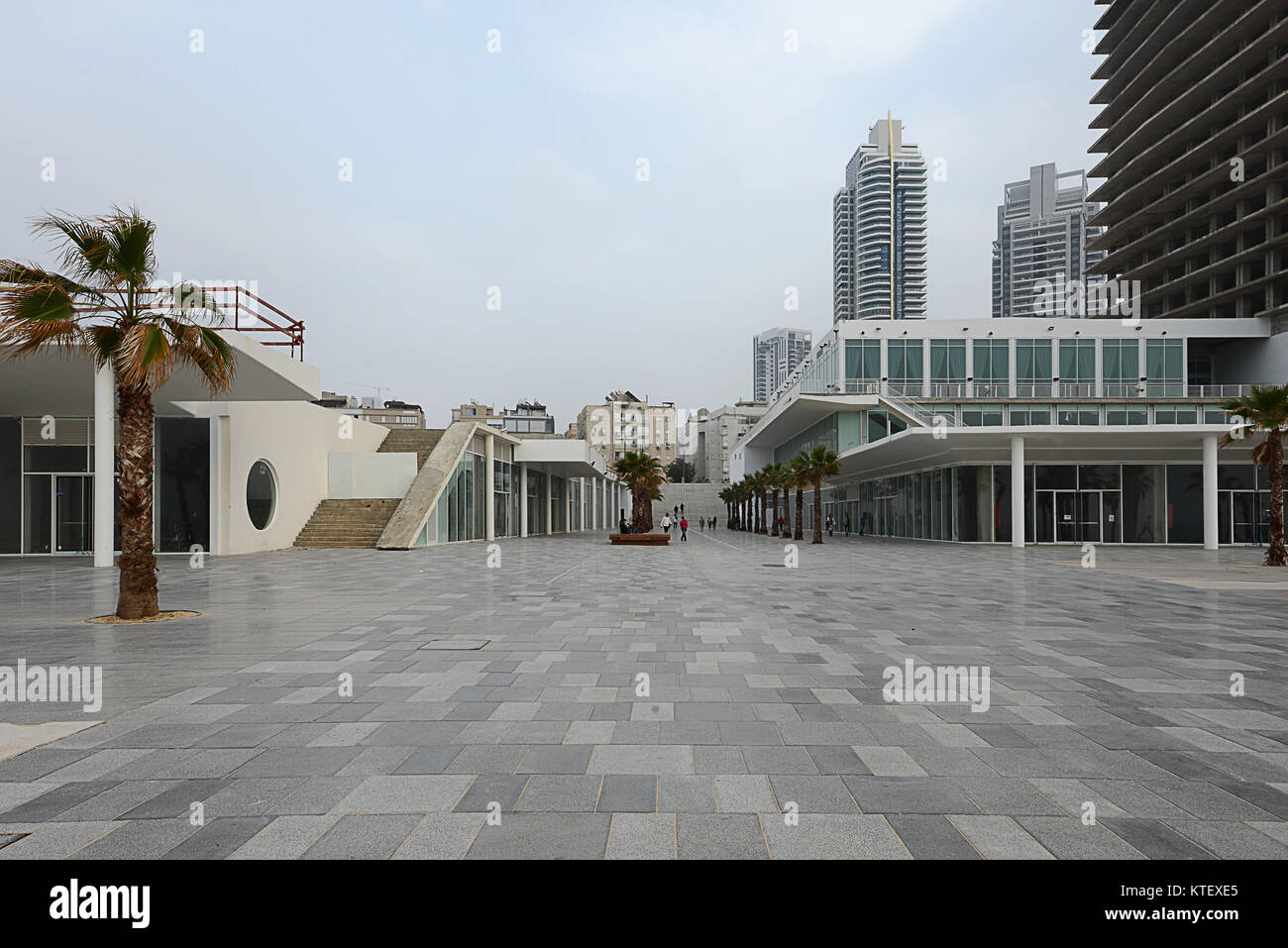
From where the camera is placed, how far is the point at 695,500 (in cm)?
10331

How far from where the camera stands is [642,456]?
126 feet

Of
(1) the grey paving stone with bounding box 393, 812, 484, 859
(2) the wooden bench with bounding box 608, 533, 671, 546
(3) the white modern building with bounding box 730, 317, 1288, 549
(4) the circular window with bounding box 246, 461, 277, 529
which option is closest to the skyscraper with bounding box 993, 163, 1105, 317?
(3) the white modern building with bounding box 730, 317, 1288, 549

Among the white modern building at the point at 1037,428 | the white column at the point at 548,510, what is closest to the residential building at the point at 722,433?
the white modern building at the point at 1037,428

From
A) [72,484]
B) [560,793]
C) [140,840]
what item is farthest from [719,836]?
[72,484]

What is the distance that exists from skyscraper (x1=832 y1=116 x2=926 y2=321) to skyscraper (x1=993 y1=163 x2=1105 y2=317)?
38.9m

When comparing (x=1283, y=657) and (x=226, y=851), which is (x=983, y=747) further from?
(x=1283, y=657)

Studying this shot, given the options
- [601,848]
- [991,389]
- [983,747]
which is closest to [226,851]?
[601,848]

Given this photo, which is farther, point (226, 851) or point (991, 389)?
point (991, 389)

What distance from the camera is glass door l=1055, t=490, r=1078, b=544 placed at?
33.8 metres

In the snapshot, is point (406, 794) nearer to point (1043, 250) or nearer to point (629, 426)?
point (629, 426)

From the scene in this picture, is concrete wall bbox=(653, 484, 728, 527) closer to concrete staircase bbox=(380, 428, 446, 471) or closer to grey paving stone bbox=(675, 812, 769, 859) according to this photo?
concrete staircase bbox=(380, 428, 446, 471)

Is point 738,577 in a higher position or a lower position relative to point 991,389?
lower

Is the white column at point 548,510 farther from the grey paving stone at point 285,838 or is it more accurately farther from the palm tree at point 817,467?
the grey paving stone at point 285,838
